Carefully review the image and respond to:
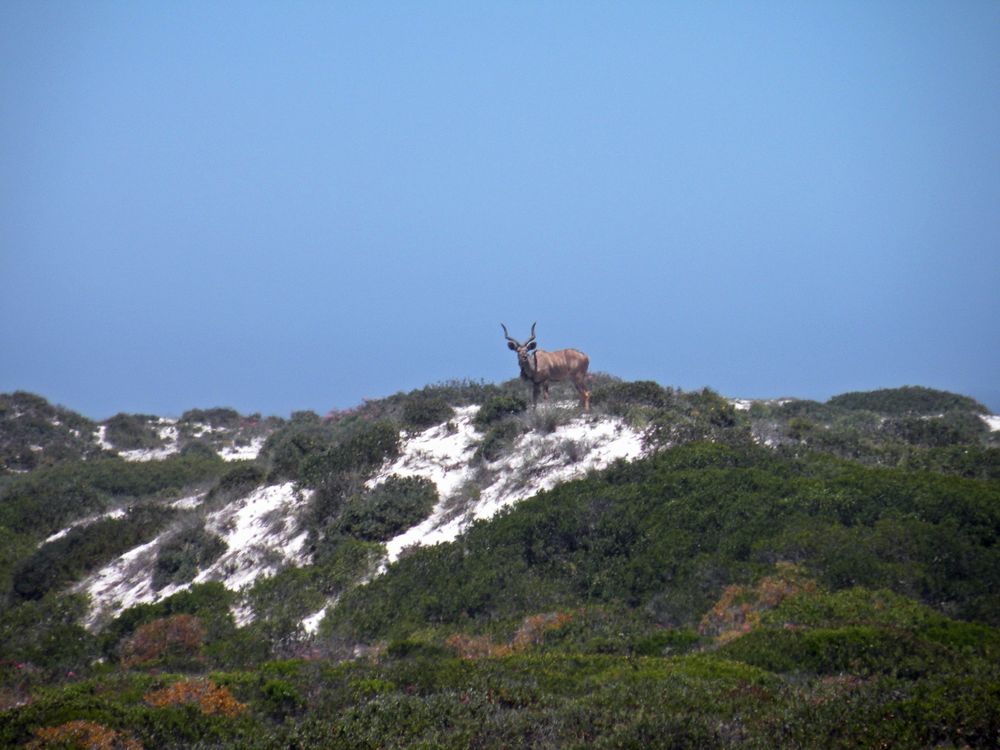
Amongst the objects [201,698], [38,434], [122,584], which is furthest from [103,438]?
[201,698]

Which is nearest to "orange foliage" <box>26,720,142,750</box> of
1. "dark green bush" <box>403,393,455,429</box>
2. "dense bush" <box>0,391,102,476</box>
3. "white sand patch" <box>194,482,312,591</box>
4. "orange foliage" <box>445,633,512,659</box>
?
"orange foliage" <box>445,633,512,659</box>

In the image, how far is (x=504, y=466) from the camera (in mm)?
18812

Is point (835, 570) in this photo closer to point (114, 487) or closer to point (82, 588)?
point (82, 588)

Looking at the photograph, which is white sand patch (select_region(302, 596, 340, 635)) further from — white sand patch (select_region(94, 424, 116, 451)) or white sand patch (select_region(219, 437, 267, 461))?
white sand patch (select_region(94, 424, 116, 451))

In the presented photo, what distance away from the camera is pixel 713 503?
581 inches

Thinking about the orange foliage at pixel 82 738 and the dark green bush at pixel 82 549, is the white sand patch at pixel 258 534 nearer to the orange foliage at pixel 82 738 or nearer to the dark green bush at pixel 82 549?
the dark green bush at pixel 82 549

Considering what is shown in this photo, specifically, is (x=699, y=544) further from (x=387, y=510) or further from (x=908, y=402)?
(x=908, y=402)

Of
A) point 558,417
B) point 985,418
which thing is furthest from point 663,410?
point 985,418

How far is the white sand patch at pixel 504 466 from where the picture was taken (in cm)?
1733

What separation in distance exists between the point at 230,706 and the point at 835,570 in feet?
26.9

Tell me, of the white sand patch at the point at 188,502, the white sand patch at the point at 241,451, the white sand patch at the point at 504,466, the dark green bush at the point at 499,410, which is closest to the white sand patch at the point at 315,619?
the white sand patch at the point at 504,466

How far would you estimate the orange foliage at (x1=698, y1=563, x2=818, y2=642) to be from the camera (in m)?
11.7

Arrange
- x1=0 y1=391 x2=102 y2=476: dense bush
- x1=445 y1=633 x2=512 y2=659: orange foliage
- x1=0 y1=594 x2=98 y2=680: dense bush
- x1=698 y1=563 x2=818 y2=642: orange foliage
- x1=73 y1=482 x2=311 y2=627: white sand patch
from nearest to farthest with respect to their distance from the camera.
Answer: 1. x1=698 y1=563 x2=818 y2=642: orange foliage
2. x1=445 y1=633 x2=512 y2=659: orange foliage
3. x1=0 y1=594 x2=98 y2=680: dense bush
4. x1=73 y1=482 x2=311 y2=627: white sand patch
5. x1=0 y1=391 x2=102 y2=476: dense bush

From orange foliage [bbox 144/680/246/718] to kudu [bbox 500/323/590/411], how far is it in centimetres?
1187
